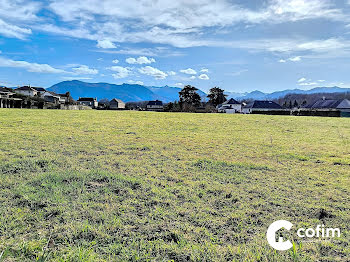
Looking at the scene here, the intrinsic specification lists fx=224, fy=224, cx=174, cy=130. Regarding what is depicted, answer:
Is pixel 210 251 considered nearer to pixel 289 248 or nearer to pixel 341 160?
pixel 289 248

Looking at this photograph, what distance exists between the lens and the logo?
2.25 m

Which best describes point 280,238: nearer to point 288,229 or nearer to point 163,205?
point 288,229

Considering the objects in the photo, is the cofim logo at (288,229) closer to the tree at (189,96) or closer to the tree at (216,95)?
the tree at (189,96)

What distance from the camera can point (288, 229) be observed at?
2531 millimetres

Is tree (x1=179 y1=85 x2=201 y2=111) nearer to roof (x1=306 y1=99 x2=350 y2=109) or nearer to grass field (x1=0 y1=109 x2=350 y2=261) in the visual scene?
roof (x1=306 y1=99 x2=350 y2=109)

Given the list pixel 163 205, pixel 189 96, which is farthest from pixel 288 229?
pixel 189 96

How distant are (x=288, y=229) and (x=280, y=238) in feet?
0.71

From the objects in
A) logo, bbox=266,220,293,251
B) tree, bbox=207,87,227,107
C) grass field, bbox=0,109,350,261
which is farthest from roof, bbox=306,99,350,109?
logo, bbox=266,220,293,251

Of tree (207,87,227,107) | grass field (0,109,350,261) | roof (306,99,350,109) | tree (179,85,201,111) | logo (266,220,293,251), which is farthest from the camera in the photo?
tree (207,87,227,107)

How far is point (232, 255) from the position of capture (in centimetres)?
209

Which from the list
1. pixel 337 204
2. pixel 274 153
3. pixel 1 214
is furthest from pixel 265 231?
pixel 274 153

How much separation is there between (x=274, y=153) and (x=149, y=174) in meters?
3.82

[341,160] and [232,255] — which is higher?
[341,160]

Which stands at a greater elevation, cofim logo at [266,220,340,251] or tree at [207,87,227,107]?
tree at [207,87,227,107]
